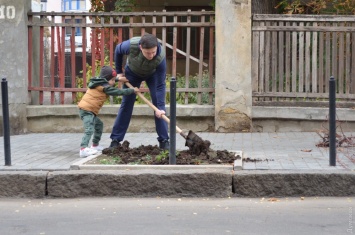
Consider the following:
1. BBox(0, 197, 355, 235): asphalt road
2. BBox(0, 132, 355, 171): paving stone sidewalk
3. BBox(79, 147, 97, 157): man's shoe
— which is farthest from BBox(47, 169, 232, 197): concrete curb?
BBox(79, 147, 97, 157): man's shoe

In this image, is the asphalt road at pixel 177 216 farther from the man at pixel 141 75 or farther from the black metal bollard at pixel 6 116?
the man at pixel 141 75

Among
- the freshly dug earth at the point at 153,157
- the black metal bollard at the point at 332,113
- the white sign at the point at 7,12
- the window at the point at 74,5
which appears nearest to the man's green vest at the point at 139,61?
the freshly dug earth at the point at 153,157

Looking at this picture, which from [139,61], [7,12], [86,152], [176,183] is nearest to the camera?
[176,183]

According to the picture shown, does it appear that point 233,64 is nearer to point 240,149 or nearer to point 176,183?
point 240,149

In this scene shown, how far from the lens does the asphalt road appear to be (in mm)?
5758

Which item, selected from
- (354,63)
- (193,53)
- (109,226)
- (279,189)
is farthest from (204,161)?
(193,53)

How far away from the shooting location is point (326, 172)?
702 centimetres

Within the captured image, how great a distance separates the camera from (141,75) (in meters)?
8.46

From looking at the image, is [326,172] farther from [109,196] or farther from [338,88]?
[338,88]

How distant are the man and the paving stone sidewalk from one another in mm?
718

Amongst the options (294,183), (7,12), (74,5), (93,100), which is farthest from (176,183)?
(74,5)

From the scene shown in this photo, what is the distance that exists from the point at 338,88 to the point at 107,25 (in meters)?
3.95

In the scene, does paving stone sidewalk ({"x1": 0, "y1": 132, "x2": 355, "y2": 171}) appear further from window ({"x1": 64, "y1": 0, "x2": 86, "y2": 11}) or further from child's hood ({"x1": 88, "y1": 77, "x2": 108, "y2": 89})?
window ({"x1": 64, "y1": 0, "x2": 86, "y2": 11})

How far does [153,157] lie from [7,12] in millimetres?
4651
